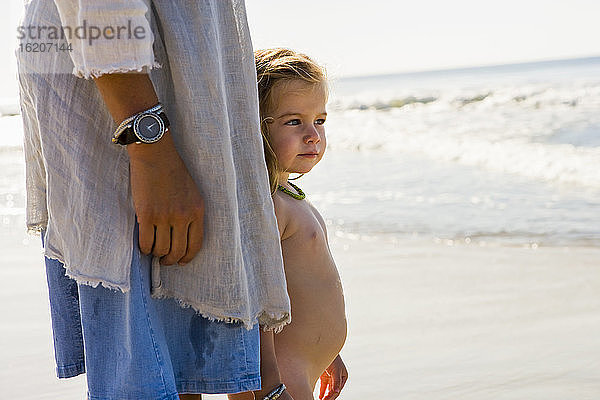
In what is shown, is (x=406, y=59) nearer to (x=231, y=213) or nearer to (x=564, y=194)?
(x=564, y=194)

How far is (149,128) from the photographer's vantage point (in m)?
1.28

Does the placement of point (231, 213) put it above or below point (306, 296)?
above

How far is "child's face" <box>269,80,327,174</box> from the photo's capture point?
1.85 metres

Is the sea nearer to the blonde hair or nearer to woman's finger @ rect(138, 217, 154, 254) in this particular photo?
the blonde hair

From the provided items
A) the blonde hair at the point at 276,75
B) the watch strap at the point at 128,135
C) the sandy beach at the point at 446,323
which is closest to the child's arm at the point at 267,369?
the blonde hair at the point at 276,75

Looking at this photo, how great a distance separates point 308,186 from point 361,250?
260cm

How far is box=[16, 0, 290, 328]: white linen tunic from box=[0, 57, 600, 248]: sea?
0.68 meters

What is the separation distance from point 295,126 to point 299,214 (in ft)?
0.64

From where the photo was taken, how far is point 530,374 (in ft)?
10.1

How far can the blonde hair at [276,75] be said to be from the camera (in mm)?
1843

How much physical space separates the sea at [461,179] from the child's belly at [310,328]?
18.6 inches

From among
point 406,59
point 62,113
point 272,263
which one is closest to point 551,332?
point 272,263

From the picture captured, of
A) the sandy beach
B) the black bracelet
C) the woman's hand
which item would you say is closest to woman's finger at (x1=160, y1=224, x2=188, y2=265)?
the woman's hand

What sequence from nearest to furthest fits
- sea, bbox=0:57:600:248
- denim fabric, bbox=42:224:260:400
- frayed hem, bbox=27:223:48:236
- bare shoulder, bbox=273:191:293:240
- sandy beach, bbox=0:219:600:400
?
1. denim fabric, bbox=42:224:260:400
2. frayed hem, bbox=27:223:48:236
3. bare shoulder, bbox=273:191:293:240
4. sandy beach, bbox=0:219:600:400
5. sea, bbox=0:57:600:248
